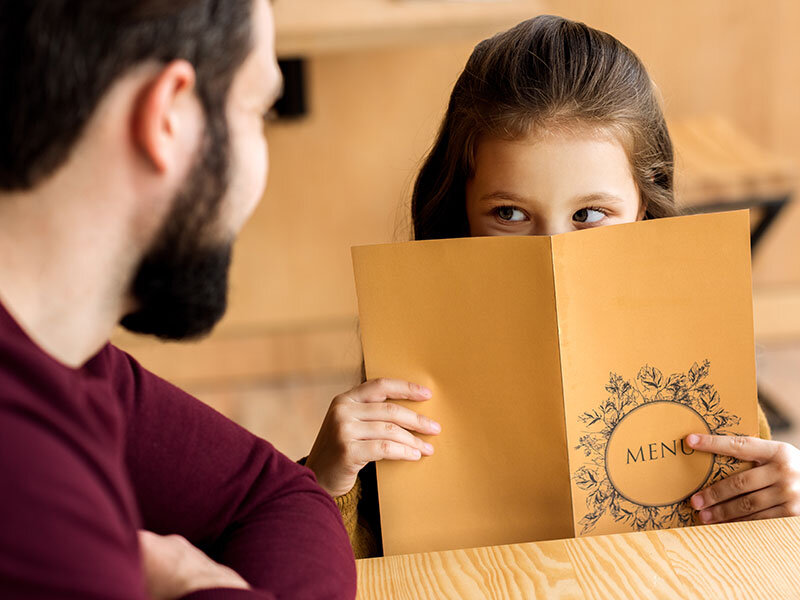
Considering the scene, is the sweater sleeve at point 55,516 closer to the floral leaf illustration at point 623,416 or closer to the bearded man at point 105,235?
the bearded man at point 105,235

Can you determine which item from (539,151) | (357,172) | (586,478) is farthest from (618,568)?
(357,172)

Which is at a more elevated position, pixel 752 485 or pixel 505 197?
pixel 505 197

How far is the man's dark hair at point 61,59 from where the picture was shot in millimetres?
545

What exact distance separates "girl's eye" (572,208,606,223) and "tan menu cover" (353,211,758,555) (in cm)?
19

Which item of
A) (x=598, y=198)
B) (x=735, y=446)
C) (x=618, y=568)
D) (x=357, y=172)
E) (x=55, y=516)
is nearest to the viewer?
(x=55, y=516)

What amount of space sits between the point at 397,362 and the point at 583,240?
216 millimetres

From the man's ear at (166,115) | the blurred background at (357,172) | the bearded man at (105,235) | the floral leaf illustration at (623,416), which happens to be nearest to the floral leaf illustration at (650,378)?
the floral leaf illustration at (623,416)

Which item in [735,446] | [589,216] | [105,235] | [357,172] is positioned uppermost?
[357,172]

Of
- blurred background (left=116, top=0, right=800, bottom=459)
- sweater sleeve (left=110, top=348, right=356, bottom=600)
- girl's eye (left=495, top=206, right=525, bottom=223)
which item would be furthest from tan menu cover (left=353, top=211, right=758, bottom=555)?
blurred background (left=116, top=0, right=800, bottom=459)

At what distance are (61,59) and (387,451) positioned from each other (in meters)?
0.49

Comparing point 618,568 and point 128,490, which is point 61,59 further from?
point 618,568

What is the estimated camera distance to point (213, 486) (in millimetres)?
823

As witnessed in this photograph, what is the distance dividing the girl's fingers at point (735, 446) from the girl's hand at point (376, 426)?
0.25 metres

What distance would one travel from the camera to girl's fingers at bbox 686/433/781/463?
878mm
